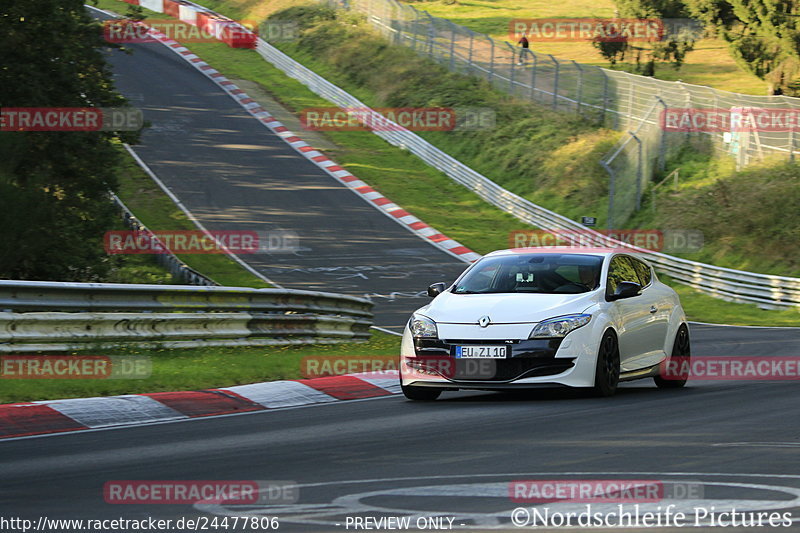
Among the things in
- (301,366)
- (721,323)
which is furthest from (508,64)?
(301,366)

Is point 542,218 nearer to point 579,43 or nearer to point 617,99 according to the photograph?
point 617,99

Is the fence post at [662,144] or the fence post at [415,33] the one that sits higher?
the fence post at [415,33]

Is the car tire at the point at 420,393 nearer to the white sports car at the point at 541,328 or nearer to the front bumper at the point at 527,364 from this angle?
the white sports car at the point at 541,328

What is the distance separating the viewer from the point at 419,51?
52031 millimetres

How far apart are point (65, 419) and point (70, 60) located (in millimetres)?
14486

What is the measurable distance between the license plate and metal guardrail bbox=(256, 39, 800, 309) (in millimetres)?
17853

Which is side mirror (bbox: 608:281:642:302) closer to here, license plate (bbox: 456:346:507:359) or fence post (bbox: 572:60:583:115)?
license plate (bbox: 456:346:507:359)

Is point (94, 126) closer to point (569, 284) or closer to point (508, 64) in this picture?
point (569, 284)

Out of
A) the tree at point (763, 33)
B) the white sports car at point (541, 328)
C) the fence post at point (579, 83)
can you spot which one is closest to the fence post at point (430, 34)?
the fence post at point (579, 83)

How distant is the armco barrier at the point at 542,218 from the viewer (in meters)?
27.3

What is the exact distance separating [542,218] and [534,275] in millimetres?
23706

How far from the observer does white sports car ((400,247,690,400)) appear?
34.7 ft

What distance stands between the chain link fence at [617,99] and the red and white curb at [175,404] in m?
16.9

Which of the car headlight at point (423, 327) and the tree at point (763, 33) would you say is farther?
the tree at point (763, 33)
